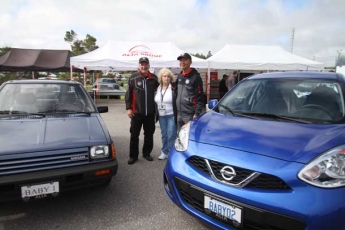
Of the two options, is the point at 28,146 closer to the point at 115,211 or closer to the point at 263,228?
the point at 115,211

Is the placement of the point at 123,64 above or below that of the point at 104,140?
above

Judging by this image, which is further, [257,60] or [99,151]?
[257,60]

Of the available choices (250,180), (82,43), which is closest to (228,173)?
(250,180)

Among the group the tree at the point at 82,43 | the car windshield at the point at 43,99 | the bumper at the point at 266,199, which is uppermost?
the tree at the point at 82,43

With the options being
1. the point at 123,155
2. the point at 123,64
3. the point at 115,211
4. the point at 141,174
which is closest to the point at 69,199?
the point at 115,211

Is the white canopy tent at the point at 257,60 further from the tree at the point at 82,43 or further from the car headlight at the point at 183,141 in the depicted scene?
the tree at the point at 82,43

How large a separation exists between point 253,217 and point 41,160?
1929mm

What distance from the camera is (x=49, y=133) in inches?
104

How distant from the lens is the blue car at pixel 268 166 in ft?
5.13

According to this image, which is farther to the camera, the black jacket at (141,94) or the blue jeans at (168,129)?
the blue jeans at (168,129)

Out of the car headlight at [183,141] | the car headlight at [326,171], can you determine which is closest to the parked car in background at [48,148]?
the car headlight at [183,141]

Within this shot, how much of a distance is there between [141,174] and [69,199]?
111cm

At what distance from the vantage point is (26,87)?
3.60m

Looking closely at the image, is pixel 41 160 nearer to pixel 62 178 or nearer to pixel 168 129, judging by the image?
pixel 62 178
